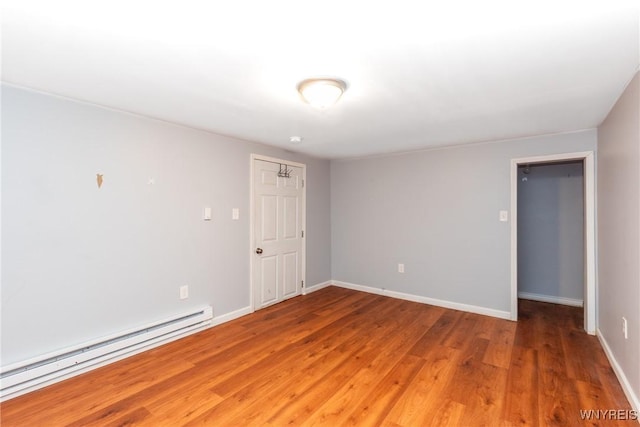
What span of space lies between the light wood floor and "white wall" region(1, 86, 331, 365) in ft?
1.49

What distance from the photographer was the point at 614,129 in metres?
2.46

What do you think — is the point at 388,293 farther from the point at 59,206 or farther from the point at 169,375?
the point at 59,206

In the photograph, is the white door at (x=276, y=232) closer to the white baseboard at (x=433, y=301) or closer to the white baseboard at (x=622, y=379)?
the white baseboard at (x=433, y=301)

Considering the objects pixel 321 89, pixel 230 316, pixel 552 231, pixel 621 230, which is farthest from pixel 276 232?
pixel 552 231

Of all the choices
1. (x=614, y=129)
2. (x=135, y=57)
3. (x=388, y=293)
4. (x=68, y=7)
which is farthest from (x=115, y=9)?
(x=388, y=293)

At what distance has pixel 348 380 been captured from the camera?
2.32m

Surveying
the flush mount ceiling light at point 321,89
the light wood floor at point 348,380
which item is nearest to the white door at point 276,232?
the light wood floor at point 348,380

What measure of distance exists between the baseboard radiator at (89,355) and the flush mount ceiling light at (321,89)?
2.46 metres

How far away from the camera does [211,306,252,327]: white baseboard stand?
134 inches

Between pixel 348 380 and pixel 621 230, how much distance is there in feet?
7.57

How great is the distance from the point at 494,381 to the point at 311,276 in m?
2.92

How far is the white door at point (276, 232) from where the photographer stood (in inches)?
155

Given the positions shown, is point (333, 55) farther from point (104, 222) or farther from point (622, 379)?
point (622, 379)

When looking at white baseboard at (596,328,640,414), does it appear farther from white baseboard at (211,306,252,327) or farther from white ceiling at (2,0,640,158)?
white baseboard at (211,306,252,327)
